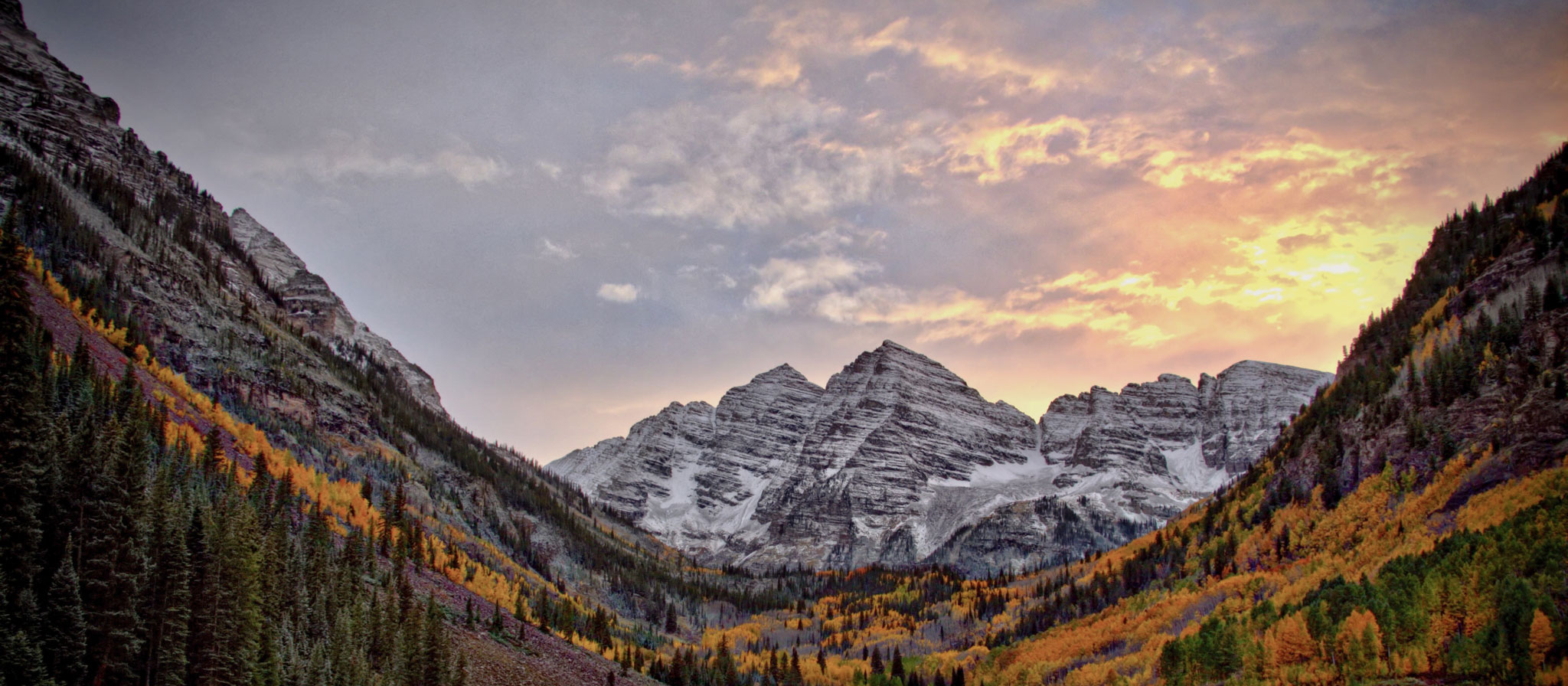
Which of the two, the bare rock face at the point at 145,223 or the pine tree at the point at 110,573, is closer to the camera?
the pine tree at the point at 110,573

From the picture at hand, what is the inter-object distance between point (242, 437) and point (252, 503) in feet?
128

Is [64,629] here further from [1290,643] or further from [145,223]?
[145,223]

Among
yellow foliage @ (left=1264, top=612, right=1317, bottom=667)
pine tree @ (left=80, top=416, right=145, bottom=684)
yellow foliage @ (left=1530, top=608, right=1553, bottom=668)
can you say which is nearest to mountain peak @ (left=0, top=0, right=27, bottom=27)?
pine tree @ (left=80, top=416, right=145, bottom=684)

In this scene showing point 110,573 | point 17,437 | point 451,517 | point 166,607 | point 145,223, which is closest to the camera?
point 17,437

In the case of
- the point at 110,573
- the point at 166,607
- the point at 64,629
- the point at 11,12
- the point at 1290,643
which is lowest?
the point at 1290,643

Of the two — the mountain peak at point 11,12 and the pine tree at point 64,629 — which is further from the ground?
the mountain peak at point 11,12

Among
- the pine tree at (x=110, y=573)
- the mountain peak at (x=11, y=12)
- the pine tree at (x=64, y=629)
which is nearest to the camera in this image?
the pine tree at (x=64, y=629)

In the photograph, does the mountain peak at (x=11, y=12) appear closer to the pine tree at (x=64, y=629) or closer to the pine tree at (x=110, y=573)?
the pine tree at (x=110, y=573)

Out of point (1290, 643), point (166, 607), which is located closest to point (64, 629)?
point (166, 607)

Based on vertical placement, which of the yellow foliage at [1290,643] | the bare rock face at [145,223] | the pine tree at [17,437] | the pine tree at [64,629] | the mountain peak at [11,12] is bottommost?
the yellow foliage at [1290,643]

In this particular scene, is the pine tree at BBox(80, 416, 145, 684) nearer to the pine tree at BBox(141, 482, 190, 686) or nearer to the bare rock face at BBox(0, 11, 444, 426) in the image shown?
the pine tree at BBox(141, 482, 190, 686)

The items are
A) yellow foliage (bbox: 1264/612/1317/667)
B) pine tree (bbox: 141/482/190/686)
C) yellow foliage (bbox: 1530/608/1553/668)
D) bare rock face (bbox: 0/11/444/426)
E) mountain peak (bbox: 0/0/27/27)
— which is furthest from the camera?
mountain peak (bbox: 0/0/27/27)

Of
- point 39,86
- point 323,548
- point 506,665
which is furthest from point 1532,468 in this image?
point 39,86

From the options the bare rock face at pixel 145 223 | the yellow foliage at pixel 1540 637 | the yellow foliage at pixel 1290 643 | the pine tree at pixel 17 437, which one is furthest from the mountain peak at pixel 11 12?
the yellow foliage at pixel 1540 637
